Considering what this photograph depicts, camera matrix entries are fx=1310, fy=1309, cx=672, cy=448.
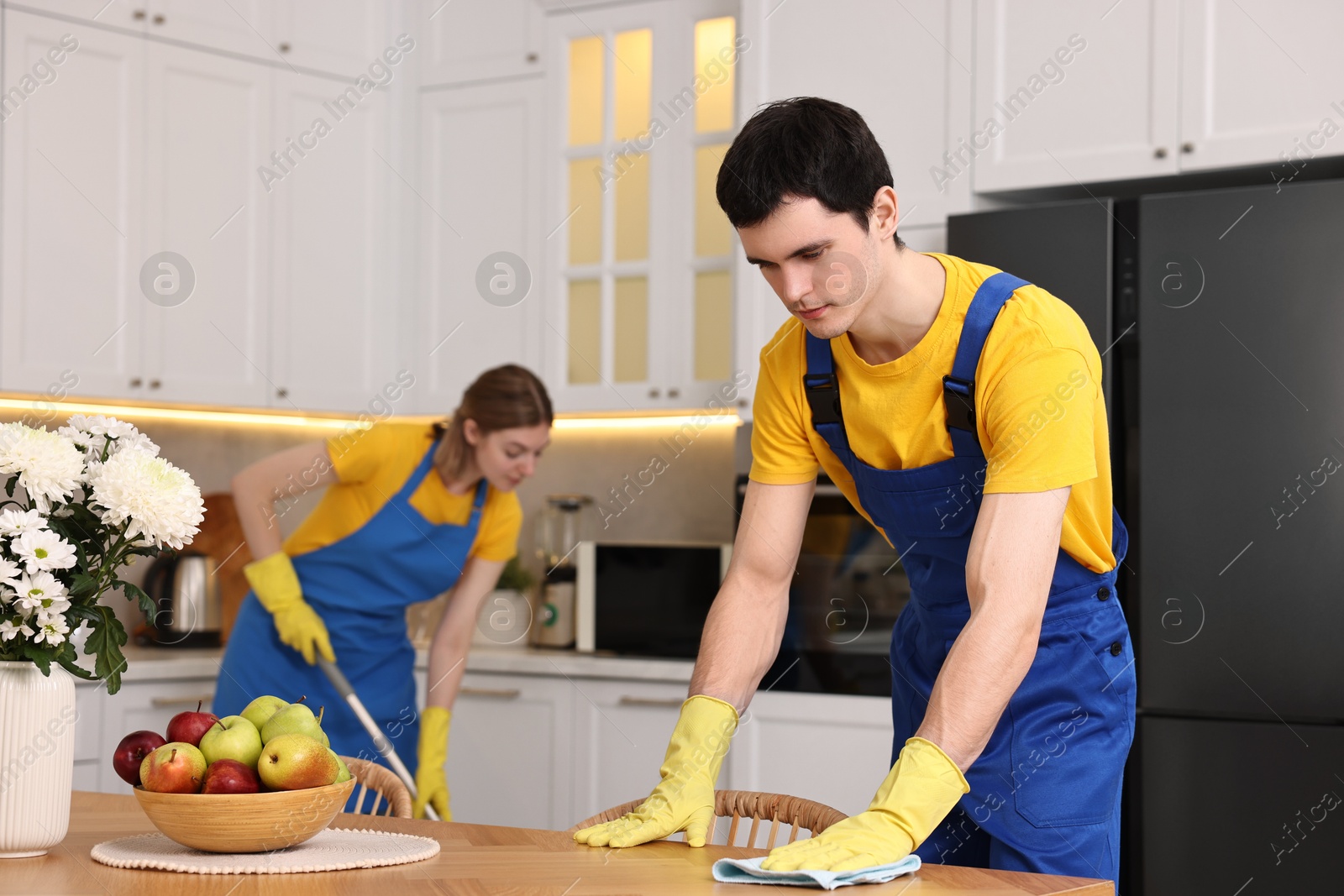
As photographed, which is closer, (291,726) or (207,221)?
(291,726)

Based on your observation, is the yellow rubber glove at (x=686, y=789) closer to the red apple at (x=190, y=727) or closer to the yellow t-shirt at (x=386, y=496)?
the red apple at (x=190, y=727)

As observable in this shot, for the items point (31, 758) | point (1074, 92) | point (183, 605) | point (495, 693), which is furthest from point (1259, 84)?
point (183, 605)

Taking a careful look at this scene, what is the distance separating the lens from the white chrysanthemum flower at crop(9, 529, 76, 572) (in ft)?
3.87

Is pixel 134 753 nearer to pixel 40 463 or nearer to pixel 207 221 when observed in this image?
pixel 40 463

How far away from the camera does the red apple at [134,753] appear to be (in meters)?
1.22

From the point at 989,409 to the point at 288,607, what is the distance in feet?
5.51

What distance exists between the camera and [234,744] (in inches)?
46.3

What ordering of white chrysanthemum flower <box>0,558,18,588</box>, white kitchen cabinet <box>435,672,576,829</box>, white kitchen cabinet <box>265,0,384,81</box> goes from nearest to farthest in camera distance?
white chrysanthemum flower <box>0,558,18,588</box>, white kitchen cabinet <box>435,672,576,829</box>, white kitchen cabinet <box>265,0,384,81</box>

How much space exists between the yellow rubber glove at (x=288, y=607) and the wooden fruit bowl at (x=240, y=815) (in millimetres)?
1426

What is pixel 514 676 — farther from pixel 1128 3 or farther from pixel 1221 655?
pixel 1128 3

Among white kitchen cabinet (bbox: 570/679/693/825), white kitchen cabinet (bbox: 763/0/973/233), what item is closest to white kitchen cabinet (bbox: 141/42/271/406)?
white kitchen cabinet (bbox: 570/679/693/825)

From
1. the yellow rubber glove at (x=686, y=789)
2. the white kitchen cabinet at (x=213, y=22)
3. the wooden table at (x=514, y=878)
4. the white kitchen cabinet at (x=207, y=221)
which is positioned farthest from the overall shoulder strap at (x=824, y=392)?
the white kitchen cabinet at (x=213, y=22)

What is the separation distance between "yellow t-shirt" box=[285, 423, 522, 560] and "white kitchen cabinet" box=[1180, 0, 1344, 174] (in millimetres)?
1545

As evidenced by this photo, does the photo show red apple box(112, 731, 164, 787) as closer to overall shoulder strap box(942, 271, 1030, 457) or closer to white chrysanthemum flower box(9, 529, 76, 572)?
white chrysanthemum flower box(9, 529, 76, 572)
